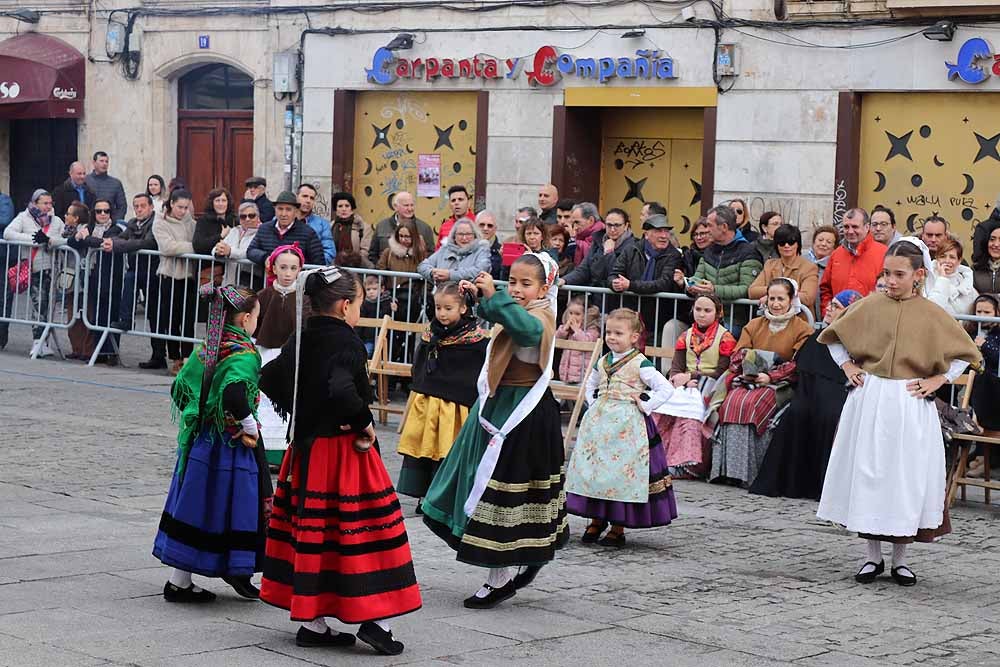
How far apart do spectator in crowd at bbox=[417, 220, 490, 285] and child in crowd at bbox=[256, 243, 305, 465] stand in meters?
2.63

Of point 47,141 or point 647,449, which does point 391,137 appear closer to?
point 47,141

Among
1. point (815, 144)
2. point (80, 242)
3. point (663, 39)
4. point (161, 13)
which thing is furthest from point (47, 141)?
point (815, 144)

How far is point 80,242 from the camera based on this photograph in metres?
17.1

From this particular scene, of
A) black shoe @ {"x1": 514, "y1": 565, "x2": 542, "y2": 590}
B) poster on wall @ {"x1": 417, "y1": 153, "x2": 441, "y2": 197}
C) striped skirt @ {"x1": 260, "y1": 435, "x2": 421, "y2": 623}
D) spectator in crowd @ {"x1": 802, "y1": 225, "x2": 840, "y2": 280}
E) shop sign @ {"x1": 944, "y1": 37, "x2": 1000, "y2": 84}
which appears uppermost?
shop sign @ {"x1": 944, "y1": 37, "x2": 1000, "y2": 84}

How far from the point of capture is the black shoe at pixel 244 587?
25.1 feet

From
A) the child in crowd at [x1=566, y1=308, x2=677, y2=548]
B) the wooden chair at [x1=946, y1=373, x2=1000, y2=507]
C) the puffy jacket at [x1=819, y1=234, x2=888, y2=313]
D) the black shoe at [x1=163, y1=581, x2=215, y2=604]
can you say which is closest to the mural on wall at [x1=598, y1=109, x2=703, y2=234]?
the puffy jacket at [x1=819, y1=234, x2=888, y2=313]

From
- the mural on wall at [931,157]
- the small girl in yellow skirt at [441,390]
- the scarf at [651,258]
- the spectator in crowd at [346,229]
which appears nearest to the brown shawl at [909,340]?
the small girl in yellow skirt at [441,390]

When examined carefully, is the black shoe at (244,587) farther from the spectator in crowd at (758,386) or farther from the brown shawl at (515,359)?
the spectator in crowd at (758,386)

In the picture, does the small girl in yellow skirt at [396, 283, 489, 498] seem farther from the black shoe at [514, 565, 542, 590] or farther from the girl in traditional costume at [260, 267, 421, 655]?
the girl in traditional costume at [260, 267, 421, 655]

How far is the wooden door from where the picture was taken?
2277 centimetres

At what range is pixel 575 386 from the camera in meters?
12.9

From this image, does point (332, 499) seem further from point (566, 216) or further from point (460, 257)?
point (566, 216)

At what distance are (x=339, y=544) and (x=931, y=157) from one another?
1192cm

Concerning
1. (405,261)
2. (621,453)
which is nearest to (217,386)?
(621,453)
